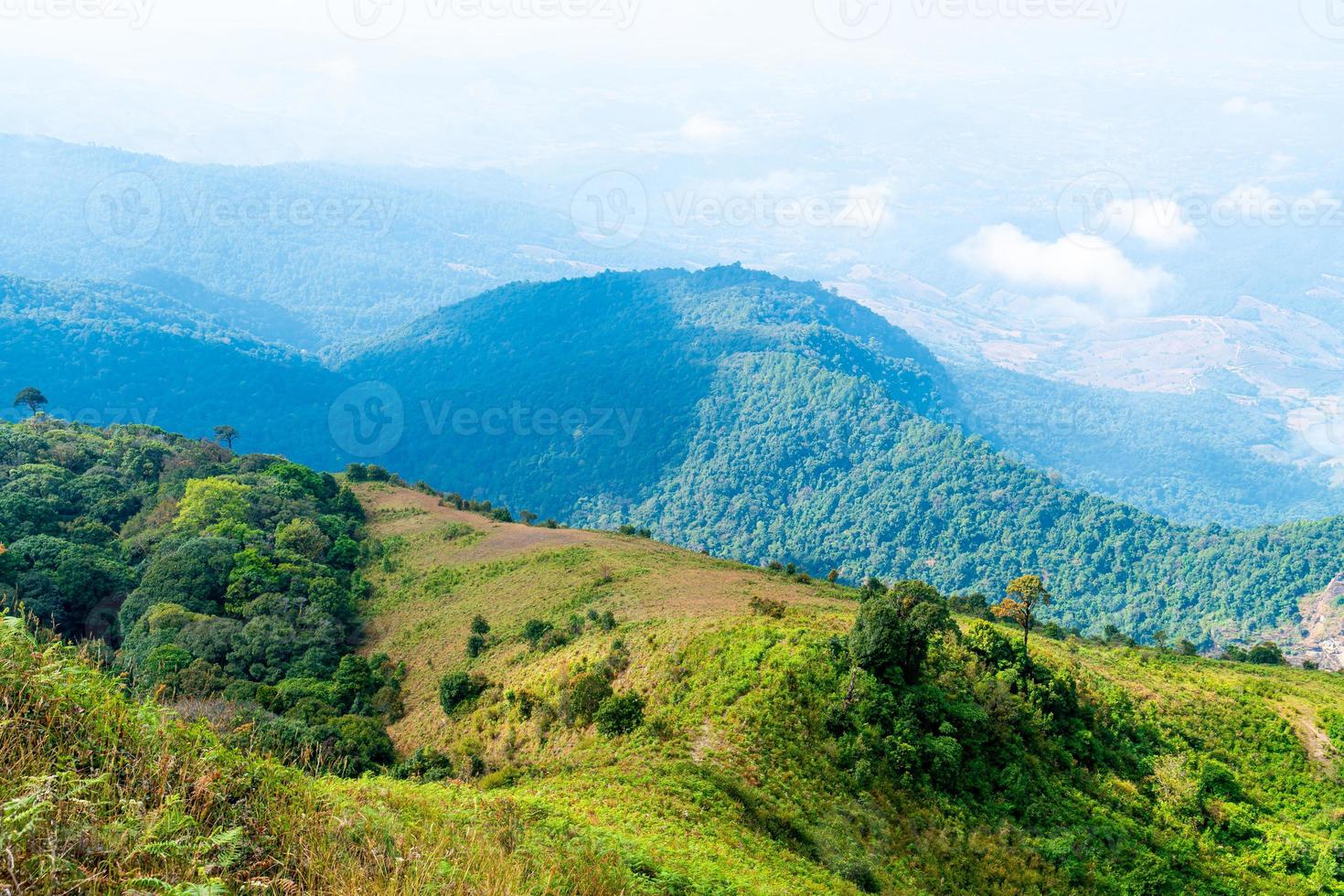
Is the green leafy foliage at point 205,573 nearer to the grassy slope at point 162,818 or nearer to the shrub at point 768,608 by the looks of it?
the shrub at point 768,608

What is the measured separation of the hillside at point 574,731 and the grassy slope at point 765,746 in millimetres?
108

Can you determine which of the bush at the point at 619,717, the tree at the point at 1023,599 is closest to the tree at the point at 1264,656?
the tree at the point at 1023,599

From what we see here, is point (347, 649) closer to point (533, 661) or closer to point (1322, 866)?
point (533, 661)

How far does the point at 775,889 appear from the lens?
11.9 metres

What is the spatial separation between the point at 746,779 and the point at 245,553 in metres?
35.5

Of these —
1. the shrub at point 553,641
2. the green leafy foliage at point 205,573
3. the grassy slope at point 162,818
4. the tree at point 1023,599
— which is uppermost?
the grassy slope at point 162,818

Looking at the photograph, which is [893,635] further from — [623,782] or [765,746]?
[623,782]

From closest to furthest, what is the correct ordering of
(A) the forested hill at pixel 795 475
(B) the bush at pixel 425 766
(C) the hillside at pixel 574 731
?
1. (C) the hillside at pixel 574 731
2. (B) the bush at pixel 425 766
3. (A) the forested hill at pixel 795 475

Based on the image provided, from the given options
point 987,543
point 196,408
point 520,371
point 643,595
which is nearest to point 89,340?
point 196,408

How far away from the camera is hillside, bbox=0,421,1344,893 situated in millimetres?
5156

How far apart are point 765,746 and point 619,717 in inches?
173
